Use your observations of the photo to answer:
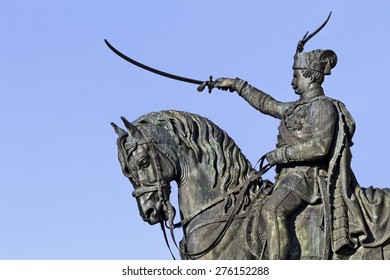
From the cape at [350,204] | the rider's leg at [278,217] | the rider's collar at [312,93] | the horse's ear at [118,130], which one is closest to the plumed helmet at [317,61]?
the rider's collar at [312,93]

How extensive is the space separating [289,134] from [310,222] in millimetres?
1306

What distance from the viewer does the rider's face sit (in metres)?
31.6

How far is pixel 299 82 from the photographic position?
31.6 meters

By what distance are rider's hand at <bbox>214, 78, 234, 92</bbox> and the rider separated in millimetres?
530

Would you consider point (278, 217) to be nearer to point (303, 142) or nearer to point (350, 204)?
point (350, 204)

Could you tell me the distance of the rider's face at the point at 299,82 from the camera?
104 feet

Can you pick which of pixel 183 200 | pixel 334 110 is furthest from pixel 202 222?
pixel 334 110

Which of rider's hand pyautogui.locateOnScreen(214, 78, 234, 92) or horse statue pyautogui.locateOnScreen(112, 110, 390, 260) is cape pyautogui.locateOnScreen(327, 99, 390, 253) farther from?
rider's hand pyautogui.locateOnScreen(214, 78, 234, 92)

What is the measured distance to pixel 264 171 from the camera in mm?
31312

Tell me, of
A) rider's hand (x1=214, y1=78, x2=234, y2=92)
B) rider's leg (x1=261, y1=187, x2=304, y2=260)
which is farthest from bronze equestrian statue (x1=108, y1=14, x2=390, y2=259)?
rider's hand (x1=214, y1=78, x2=234, y2=92)

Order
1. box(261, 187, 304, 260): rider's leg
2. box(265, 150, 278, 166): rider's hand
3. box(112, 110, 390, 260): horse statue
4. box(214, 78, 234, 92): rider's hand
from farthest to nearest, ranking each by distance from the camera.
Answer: box(214, 78, 234, 92): rider's hand → box(265, 150, 278, 166): rider's hand → box(112, 110, 390, 260): horse statue → box(261, 187, 304, 260): rider's leg

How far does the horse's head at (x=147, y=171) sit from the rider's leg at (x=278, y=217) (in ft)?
4.82
